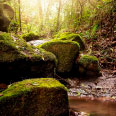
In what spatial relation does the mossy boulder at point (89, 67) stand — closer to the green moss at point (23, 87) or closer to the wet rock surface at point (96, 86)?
the wet rock surface at point (96, 86)

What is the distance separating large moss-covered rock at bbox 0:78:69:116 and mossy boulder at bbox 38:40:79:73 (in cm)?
340

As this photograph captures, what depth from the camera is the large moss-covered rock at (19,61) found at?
3555 mm

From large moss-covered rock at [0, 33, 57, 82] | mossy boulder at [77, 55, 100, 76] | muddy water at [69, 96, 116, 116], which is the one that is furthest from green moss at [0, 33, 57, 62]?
mossy boulder at [77, 55, 100, 76]

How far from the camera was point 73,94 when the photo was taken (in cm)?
486

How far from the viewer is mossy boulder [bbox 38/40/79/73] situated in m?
6.11

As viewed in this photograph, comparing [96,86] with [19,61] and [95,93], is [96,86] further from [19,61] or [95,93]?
[19,61]

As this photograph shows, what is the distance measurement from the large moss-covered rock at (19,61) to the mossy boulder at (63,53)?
6.23ft

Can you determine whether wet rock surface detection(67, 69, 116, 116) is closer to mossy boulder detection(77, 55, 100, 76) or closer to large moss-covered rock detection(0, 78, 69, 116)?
mossy boulder detection(77, 55, 100, 76)

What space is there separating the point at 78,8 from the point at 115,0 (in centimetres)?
386

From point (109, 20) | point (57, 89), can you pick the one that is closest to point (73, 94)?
point (57, 89)


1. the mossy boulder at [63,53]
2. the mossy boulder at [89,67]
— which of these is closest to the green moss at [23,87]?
the mossy boulder at [63,53]

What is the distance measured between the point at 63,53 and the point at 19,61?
281 cm

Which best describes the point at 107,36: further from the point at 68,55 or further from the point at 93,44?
the point at 68,55

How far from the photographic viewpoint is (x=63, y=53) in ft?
20.4
